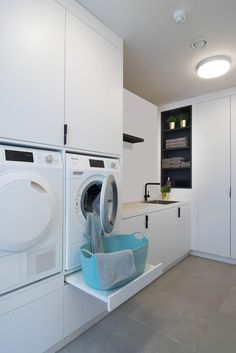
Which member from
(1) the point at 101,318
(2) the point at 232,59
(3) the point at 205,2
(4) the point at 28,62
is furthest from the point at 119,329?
(2) the point at 232,59

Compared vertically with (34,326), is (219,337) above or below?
below

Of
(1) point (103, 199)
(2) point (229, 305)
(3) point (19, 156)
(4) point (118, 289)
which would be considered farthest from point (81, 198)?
(2) point (229, 305)

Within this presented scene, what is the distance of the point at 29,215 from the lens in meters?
1.18

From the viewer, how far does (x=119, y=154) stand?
1.88m

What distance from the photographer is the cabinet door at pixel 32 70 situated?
1146mm

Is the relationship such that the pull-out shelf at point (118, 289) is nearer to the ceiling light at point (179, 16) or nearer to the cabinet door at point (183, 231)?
the cabinet door at point (183, 231)

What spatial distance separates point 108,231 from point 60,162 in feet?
1.91

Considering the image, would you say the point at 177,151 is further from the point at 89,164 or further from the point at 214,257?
the point at 89,164

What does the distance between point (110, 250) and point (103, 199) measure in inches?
18.2

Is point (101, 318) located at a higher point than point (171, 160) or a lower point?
lower

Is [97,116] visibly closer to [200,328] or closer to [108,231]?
[108,231]

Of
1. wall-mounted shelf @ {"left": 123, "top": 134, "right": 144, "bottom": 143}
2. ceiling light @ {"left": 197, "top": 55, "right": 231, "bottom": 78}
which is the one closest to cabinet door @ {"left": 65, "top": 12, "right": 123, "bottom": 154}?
wall-mounted shelf @ {"left": 123, "top": 134, "right": 144, "bottom": 143}

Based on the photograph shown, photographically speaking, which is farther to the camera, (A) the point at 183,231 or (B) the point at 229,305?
(A) the point at 183,231

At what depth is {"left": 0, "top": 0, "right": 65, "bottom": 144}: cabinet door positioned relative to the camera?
3.76 ft
